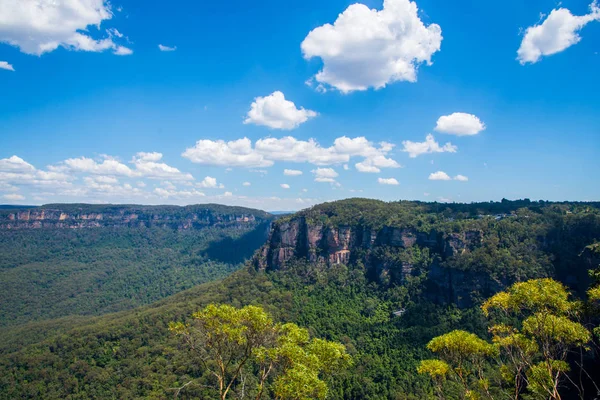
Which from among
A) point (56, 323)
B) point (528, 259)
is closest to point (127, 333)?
point (56, 323)

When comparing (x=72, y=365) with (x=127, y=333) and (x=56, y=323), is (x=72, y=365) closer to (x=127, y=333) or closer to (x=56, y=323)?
(x=127, y=333)

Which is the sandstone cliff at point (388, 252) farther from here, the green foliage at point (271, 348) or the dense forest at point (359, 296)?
the green foliage at point (271, 348)

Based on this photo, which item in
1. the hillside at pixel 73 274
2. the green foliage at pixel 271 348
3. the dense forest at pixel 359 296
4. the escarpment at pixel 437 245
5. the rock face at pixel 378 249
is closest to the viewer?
the green foliage at pixel 271 348

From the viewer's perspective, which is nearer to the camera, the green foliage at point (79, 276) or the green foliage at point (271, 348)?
the green foliage at point (271, 348)

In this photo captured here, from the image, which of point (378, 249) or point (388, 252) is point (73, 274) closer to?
point (378, 249)

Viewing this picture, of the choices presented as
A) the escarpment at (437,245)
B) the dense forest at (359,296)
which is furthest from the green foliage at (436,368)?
the escarpment at (437,245)

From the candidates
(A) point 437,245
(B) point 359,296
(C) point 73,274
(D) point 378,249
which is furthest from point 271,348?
(C) point 73,274
